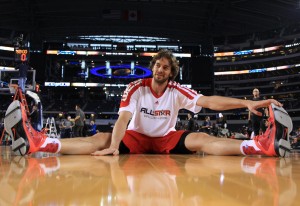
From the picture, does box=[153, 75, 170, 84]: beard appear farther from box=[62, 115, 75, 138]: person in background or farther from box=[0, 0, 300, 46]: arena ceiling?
box=[0, 0, 300, 46]: arena ceiling

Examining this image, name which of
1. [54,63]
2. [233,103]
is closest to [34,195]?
[233,103]

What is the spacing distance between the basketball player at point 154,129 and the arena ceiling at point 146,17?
18.5m

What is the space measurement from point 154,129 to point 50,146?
83cm

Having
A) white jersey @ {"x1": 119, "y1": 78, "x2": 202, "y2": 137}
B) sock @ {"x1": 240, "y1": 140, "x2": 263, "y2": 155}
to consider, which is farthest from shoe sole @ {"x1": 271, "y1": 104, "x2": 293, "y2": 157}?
white jersey @ {"x1": 119, "y1": 78, "x2": 202, "y2": 137}

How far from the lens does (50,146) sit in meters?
2.30

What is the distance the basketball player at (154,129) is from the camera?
224cm

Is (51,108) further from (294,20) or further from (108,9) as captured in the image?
(294,20)

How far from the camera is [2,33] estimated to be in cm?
2886

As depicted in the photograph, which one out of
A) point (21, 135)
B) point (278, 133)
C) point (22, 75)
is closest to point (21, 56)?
point (22, 75)

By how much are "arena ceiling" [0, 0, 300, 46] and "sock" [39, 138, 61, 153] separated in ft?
61.8

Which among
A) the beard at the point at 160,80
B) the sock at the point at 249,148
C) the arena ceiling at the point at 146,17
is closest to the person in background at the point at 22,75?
the beard at the point at 160,80

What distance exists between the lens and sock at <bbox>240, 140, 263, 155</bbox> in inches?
87.4

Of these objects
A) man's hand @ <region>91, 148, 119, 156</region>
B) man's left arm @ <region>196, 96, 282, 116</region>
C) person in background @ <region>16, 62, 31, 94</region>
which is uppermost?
person in background @ <region>16, 62, 31, 94</region>

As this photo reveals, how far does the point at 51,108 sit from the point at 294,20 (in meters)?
21.0
